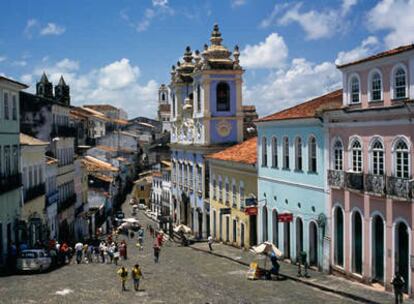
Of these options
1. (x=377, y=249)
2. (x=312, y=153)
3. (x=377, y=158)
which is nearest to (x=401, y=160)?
(x=377, y=158)

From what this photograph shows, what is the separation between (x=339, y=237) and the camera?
86.2 feet

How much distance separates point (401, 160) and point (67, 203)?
32557 mm

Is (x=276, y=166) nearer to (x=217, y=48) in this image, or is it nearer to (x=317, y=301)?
(x=317, y=301)

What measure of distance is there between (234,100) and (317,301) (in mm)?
30137

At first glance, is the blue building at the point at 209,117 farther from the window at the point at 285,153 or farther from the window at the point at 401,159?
the window at the point at 401,159

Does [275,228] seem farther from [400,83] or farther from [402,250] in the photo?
[400,83]

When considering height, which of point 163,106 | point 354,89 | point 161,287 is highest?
point 163,106

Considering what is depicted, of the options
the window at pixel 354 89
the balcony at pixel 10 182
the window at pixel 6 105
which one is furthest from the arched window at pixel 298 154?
the window at pixel 6 105

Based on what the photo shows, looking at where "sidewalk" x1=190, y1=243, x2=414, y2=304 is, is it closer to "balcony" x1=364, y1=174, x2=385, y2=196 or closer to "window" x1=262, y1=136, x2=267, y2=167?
"balcony" x1=364, y1=174, x2=385, y2=196

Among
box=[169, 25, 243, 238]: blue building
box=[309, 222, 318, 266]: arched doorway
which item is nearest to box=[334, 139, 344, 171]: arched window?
box=[309, 222, 318, 266]: arched doorway

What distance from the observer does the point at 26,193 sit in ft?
120

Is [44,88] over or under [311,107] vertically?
over

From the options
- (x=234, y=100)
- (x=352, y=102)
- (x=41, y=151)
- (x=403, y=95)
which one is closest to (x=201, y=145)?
(x=234, y=100)

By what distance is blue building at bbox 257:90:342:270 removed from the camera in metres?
27.7
